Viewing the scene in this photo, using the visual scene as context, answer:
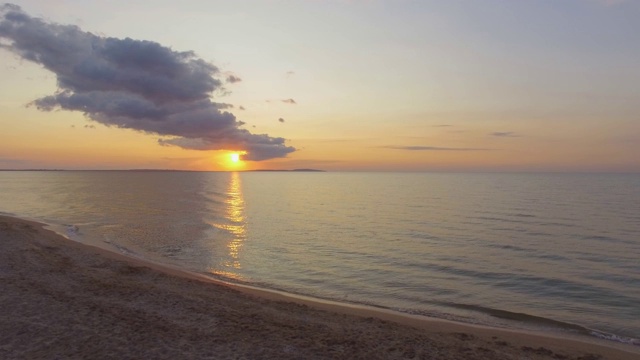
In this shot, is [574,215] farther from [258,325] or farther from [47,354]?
[47,354]

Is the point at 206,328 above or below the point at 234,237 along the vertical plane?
above

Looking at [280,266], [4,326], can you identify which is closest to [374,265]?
[280,266]

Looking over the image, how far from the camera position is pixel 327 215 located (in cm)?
5259

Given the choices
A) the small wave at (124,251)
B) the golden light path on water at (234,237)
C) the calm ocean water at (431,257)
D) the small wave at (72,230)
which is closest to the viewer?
the calm ocean water at (431,257)

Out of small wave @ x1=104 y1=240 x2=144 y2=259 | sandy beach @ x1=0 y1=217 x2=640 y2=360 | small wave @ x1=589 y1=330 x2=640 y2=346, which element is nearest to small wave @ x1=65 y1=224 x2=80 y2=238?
small wave @ x1=104 y1=240 x2=144 y2=259

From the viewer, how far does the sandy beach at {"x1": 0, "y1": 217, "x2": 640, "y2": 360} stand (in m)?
9.85

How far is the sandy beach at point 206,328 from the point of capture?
9.85 m

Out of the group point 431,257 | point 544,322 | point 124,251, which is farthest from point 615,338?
point 124,251

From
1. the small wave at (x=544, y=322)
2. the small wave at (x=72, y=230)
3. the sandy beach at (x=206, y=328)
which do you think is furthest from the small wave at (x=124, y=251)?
the small wave at (x=544, y=322)

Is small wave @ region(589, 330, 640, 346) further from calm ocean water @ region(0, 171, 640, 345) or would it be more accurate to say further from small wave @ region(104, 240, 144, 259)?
small wave @ region(104, 240, 144, 259)

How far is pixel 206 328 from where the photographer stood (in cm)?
1138

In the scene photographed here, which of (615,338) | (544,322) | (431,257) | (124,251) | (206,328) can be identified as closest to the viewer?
(206,328)

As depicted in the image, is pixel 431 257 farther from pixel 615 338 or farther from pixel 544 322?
pixel 615 338

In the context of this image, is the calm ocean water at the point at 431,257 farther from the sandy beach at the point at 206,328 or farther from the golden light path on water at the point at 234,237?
the sandy beach at the point at 206,328
